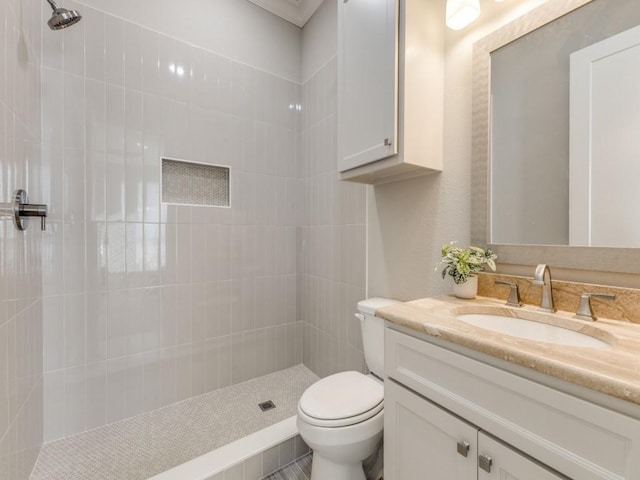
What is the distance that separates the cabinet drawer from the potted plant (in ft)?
1.33

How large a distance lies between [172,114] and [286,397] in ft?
6.59

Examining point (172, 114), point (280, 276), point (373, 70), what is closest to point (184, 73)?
point (172, 114)

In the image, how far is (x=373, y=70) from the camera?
1.22 metres

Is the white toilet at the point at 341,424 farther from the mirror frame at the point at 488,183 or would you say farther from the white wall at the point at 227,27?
the white wall at the point at 227,27

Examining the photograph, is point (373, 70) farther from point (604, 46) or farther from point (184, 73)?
point (184, 73)

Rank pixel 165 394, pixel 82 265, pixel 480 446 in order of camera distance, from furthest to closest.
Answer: pixel 165 394 < pixel 82 265 < pixel 480 446

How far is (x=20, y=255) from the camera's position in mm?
1147

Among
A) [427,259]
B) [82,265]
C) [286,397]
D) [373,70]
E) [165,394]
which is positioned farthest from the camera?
[286,397]

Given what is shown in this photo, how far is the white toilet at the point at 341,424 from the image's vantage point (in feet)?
3.49

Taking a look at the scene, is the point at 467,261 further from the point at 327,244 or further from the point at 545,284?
the point at 327,244

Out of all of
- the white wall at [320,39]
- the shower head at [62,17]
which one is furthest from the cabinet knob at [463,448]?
the white wall at [320,39]

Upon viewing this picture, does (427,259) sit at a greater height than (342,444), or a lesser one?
greater

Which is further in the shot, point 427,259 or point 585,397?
point 427,259

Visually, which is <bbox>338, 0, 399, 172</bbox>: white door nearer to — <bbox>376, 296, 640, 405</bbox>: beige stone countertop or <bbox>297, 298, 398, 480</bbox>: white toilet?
<bbox>376, 296, 640, 405</bbox>: beige stone countertop
